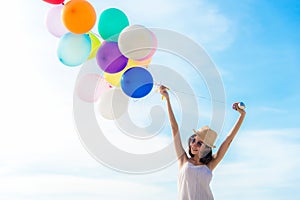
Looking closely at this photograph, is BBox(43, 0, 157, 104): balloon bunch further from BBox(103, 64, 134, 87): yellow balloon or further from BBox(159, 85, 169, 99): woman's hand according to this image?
BBox(159, 85, 169, 99): woman's hand

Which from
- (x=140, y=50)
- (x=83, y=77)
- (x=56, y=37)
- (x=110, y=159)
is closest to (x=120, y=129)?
(x=110, y=159)

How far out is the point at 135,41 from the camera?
3.61 m

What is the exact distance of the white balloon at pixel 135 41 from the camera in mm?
3586

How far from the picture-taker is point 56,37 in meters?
4.15

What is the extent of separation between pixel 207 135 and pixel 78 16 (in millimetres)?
1909

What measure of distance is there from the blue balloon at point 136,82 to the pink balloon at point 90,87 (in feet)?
1.83

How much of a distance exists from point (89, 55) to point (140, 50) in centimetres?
71

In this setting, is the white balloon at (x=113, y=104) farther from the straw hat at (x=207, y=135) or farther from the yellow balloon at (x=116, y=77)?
the straw hat at (x=207, y=135)

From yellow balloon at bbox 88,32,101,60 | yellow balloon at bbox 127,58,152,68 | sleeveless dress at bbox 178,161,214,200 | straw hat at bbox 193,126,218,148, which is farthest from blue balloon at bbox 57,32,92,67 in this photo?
sleeveless dress at bbox 178,161,214,200

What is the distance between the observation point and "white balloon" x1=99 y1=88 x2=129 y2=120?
395cm

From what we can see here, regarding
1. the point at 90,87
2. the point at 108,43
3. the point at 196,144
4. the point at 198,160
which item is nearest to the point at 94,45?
the point at 108,43

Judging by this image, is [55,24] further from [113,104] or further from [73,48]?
[113,104]

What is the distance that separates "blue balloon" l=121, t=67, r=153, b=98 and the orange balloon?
75cm

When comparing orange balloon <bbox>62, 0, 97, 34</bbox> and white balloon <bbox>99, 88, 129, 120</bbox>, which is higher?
orange balloon <bbox>62, 0, 97, 34</bbox>
